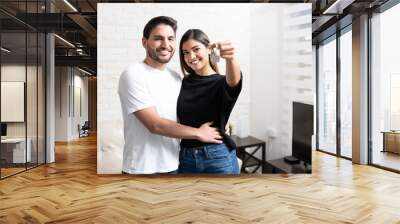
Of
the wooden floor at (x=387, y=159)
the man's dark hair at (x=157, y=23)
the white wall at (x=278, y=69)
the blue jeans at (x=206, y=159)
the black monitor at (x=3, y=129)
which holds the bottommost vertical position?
the wooden floor at (x=387, y=159)

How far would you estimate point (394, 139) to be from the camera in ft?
21.0

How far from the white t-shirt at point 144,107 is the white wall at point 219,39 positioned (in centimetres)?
17

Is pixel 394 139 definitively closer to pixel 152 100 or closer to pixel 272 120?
pixel 272 120

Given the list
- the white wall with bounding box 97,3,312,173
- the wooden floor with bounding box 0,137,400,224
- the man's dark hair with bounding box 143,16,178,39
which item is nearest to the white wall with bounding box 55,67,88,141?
the wooden floor with bounding box 0,137,400,224

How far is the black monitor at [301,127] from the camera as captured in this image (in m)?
5.48

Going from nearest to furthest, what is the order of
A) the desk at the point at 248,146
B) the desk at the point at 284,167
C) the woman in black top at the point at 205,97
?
the woman in black top at the point at 205,97, the desk at the point at 248,146, the desk at the point at 284,167

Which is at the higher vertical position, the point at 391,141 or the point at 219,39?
the point at 219,39

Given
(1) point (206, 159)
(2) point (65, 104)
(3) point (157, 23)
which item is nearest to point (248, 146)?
(1) point (206, 159)

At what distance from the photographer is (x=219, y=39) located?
538cm

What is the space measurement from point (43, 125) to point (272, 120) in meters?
4.41

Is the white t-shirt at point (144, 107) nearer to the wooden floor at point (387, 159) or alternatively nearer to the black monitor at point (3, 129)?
the black monitor at point (3, 129)

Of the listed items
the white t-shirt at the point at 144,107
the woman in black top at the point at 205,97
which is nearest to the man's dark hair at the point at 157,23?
the woman in black top at the point at 205,97

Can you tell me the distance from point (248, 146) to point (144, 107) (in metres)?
1.54

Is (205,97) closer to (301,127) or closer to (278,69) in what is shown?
(278,69)
